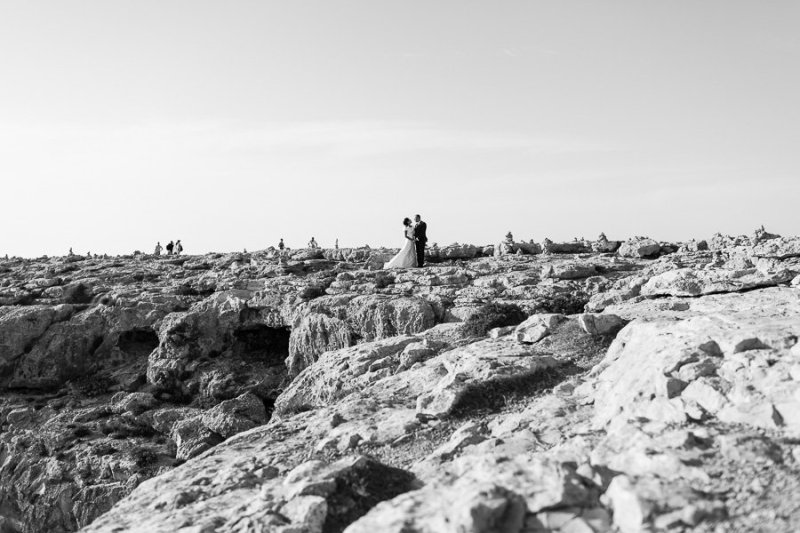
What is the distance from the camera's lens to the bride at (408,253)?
33156mm

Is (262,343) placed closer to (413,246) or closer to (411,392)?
(413,246)

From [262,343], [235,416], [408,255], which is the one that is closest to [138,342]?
[262,343]

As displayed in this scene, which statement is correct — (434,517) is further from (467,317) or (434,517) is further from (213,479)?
(467,317)

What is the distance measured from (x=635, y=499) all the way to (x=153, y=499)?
8021mm

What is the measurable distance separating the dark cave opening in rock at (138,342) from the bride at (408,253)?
463 inches

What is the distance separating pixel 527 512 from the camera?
8.37m

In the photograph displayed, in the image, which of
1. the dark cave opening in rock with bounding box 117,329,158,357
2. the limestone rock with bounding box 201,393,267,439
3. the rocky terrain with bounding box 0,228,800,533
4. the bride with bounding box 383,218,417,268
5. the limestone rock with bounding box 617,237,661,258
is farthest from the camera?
the limestone rock with bounding box 617,237,661,258

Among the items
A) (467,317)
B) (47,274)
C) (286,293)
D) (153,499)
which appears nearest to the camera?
(153,499)

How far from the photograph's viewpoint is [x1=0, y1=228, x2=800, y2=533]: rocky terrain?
28.6 feet

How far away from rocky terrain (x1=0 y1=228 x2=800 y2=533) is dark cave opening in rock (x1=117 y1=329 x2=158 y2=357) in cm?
10

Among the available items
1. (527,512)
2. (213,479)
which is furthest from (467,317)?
(527,512)

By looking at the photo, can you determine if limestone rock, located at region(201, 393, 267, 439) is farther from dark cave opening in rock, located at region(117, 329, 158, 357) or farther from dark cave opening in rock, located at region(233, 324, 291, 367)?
dark cave opening in rock, located at region(117, 329, 158, 357)

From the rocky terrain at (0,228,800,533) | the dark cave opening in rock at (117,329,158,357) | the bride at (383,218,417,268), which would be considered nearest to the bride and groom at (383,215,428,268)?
the bride at (383,218,417,268)

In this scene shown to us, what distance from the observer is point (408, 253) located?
109ft
